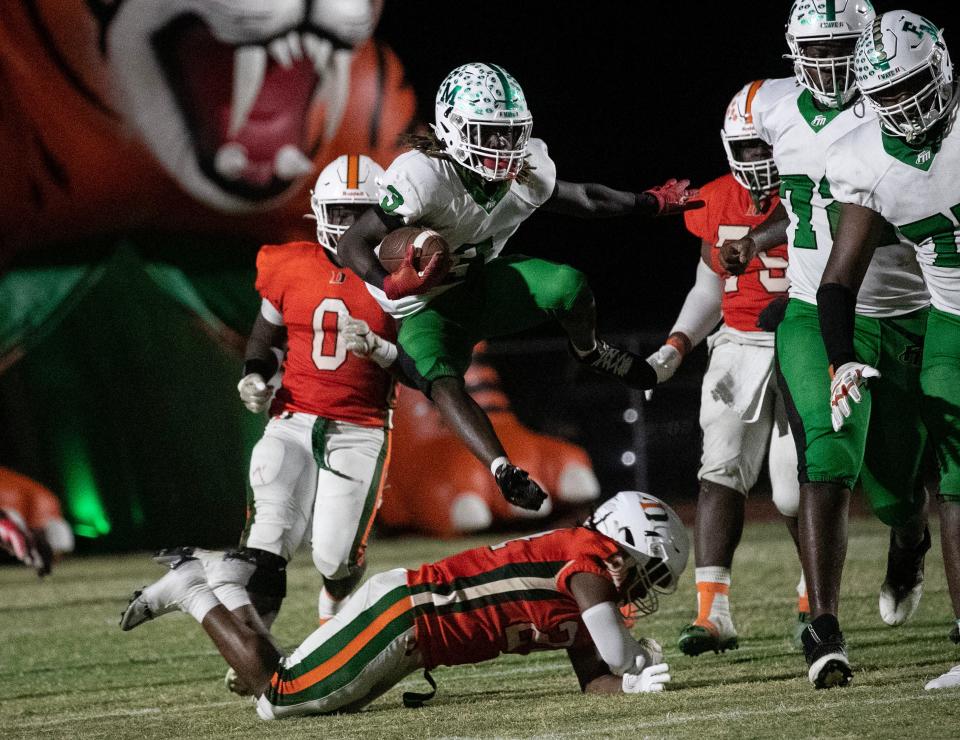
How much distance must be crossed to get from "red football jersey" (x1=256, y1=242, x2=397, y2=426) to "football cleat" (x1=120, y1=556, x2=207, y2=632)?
95 cm

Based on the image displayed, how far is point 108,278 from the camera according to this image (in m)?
9.45

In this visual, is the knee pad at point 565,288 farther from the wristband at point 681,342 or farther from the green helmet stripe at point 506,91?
the wristband at point 681,342

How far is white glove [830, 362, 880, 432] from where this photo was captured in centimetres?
348

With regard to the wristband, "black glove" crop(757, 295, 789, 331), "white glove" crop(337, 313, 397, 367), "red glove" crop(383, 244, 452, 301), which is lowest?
the wristband

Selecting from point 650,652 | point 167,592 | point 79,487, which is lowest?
point 79,487

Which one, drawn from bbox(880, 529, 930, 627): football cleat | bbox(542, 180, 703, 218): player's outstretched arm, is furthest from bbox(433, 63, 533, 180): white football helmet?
bbox(880, 529, 930, 627): football cleat

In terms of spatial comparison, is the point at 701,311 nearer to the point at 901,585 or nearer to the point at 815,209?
the point at 815,209

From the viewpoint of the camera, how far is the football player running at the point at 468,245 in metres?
4.11

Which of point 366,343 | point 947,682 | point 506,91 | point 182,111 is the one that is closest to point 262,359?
point 366,343

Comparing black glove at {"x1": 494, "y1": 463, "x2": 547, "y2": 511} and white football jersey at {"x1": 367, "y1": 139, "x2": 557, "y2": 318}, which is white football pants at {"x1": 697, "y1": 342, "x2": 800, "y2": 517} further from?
black glove at {"x1": 494, "y1": 463, "x2": 547, "y2": 511}

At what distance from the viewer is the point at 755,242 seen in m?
4.46

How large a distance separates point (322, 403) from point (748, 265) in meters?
1.49

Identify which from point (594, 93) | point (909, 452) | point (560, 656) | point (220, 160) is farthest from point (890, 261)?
point (594, 93)

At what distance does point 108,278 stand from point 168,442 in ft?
3.89
